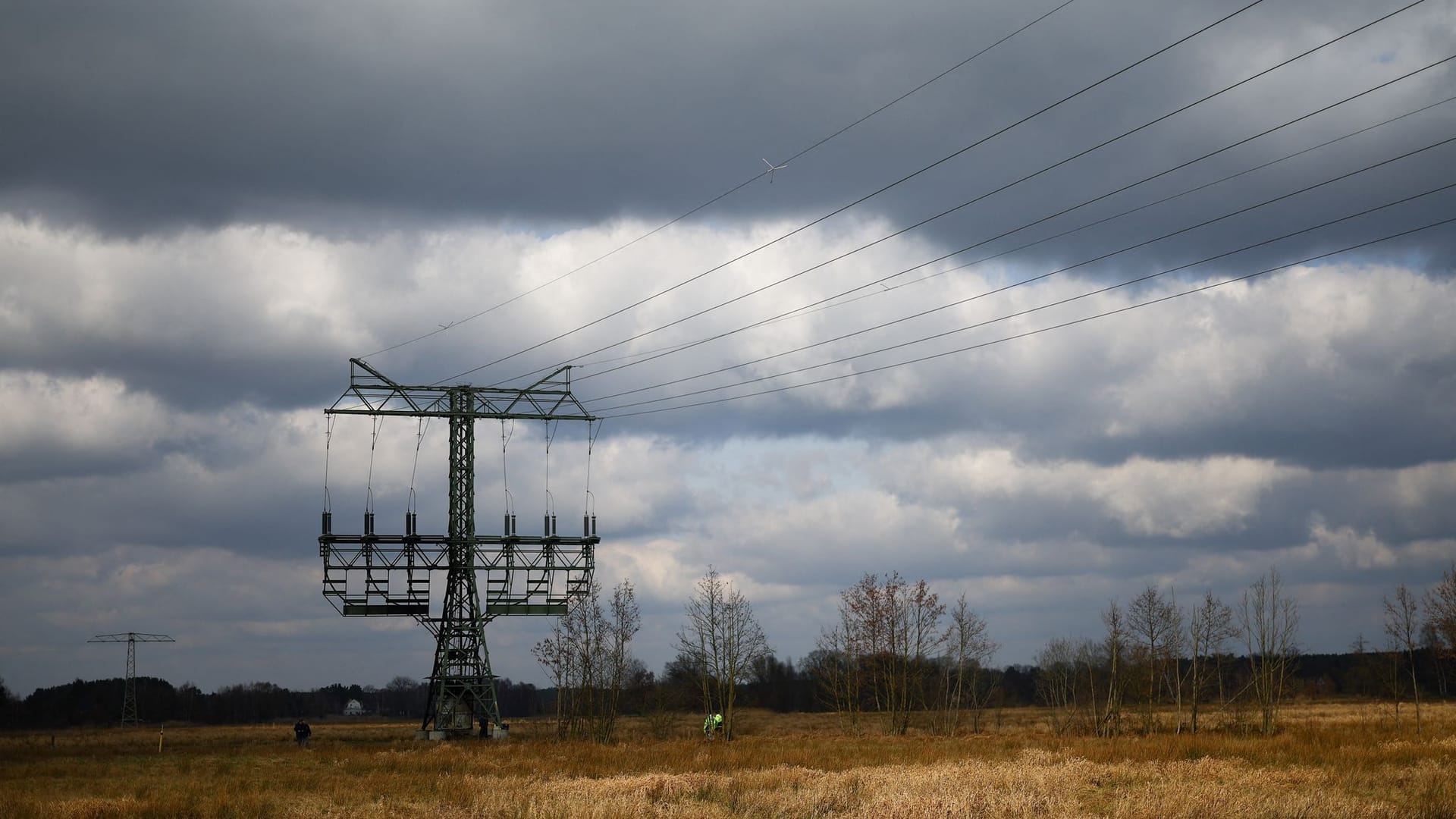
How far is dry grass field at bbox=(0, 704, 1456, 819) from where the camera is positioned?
2361cm

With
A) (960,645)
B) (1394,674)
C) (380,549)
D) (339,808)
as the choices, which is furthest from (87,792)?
(1394,674)

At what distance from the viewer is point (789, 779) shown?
30.1m

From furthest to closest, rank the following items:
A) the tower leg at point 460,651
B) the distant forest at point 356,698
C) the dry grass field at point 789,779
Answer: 1. the distant forest at point 356,698
2. the tower leg at point 460,651
3. the dry grass field at point 789,779

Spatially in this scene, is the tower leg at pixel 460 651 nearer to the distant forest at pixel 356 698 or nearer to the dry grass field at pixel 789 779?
the dry grass field at pixel 789 779

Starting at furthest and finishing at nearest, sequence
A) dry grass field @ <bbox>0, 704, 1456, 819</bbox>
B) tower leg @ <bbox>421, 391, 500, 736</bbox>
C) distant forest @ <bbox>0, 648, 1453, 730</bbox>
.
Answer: distant forest @ <bbox>0, 648, 1453, 730</bbox> → tower leg @ <bbox>421, 391, 500, 736</bbox> → dry grass field @ <bbox>0, 704, 1456, 819</bbox>

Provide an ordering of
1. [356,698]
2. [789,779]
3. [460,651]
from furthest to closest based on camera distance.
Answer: [356,698]
[460,651]
[789,779]

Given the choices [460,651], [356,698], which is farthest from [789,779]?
[356,698]

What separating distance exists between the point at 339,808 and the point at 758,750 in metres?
18.9

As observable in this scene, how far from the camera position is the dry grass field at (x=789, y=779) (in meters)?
23.6

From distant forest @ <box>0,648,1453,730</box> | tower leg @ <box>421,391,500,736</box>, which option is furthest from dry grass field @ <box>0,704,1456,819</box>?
distant forest @ <box>0,648,1453,730</box>

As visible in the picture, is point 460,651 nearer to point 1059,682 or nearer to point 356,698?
point 1059,682

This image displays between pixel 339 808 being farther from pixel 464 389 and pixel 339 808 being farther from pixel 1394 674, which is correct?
pixel 1394 674

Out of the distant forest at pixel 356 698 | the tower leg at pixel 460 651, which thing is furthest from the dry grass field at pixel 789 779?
the distant forest at pixel 356 698

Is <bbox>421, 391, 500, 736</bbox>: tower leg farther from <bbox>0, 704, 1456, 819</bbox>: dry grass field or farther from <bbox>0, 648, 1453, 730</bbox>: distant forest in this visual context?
<bbox>0, 648, 1453, 730</bbox>: distant forest
